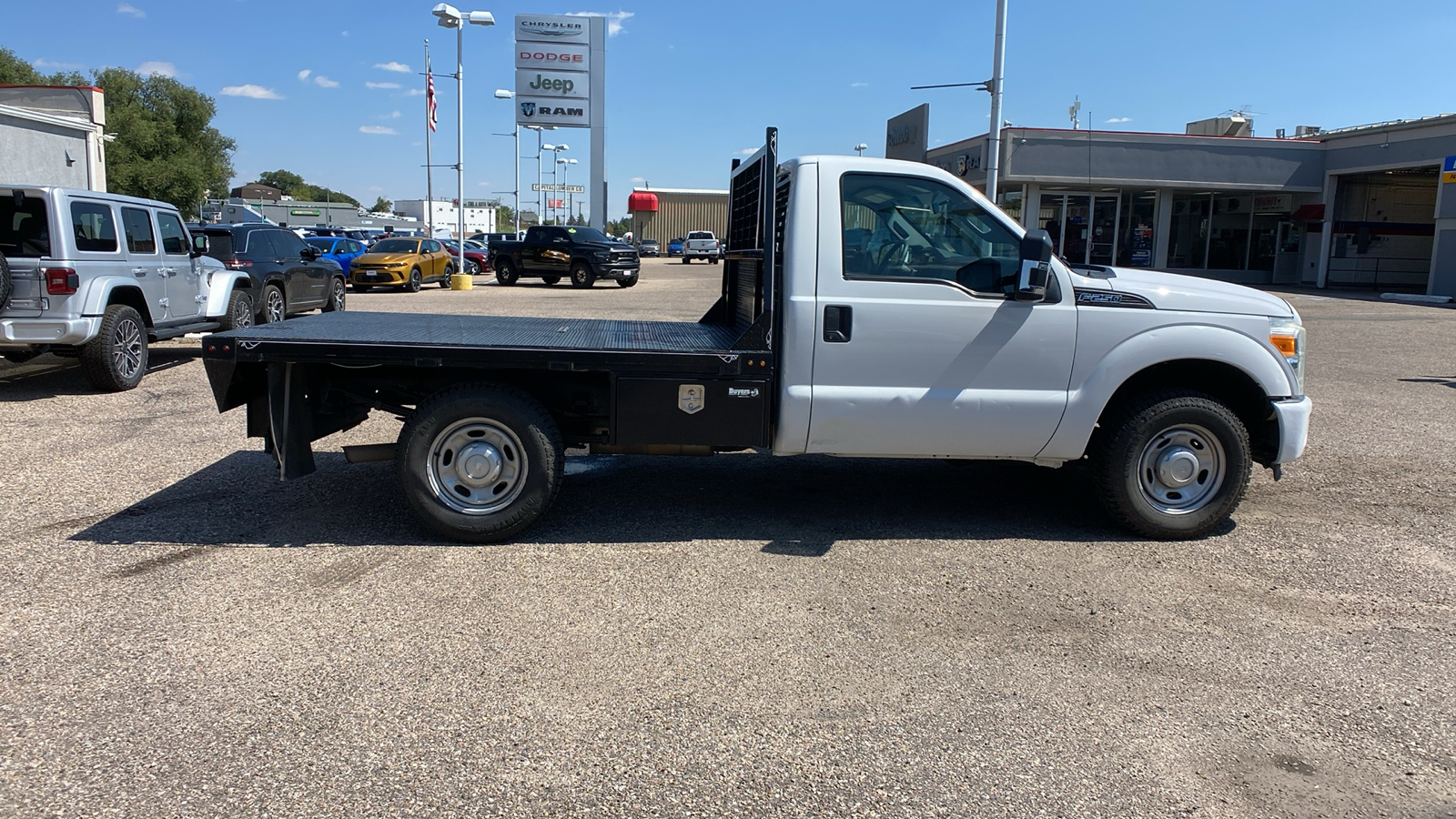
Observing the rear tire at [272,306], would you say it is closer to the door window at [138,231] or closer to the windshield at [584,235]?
the door window at [138,231]

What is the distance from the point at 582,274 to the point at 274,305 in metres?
15.8

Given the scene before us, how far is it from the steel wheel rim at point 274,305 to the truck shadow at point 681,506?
27.6ft

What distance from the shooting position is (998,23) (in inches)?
768

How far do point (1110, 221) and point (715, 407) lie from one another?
37.1 metres

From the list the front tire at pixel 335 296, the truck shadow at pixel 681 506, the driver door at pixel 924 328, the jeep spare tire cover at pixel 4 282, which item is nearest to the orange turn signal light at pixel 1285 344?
the driver door at pixel 924 328

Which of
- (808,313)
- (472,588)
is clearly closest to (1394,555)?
(808,313)

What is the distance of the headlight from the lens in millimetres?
5566

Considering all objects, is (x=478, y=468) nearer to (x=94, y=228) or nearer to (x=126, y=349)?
(x=126, y=349)

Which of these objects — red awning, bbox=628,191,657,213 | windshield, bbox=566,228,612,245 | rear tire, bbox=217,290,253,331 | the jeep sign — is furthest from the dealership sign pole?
red awning, bbox=628,191,657,213

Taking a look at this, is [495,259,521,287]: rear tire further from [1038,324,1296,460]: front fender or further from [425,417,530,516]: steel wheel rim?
[1038,324,1296,460]: front fender

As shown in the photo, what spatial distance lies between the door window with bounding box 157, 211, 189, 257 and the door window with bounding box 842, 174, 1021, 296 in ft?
28.8

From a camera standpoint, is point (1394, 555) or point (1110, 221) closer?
point (1394, 555)

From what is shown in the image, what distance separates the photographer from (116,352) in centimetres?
953

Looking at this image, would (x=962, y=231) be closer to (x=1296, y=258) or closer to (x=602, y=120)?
(x=602, y=120)
